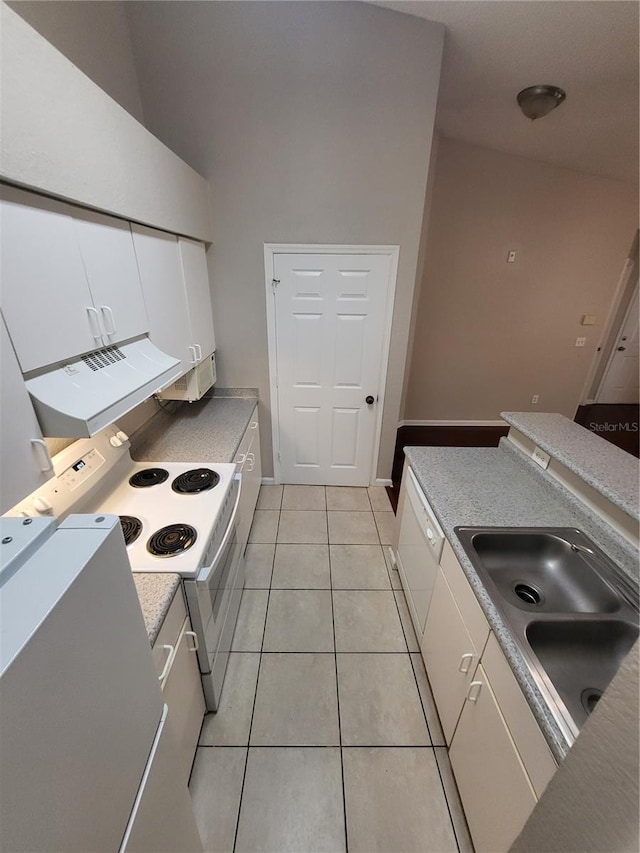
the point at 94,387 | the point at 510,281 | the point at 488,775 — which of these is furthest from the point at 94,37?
the point at 510,281

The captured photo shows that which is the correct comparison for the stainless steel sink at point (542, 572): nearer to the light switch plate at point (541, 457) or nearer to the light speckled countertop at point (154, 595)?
the light switch plate at point (541, 457)

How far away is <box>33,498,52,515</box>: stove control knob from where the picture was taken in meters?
1.17

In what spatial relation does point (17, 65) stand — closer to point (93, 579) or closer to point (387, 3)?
point (93, 579)

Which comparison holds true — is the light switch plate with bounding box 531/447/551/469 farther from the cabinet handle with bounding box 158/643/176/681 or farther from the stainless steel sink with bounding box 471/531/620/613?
the cabinet handle with bounding box 158/643/176/681

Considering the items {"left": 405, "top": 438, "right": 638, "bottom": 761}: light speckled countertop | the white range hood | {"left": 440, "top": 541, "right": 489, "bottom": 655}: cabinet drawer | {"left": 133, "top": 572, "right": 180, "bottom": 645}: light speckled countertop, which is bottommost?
{"left": 440, "top": 541, "right": 489, "bottom": 655}: cabinet drawer

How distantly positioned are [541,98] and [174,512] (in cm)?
306

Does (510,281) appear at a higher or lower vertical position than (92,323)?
higher

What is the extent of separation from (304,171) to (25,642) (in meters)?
2.64

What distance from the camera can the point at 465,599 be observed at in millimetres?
1257

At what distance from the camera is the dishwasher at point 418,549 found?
61.3 inches

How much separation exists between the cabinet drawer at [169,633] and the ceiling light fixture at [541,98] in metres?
3.19

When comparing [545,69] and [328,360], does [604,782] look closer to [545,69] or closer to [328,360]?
[328,360]

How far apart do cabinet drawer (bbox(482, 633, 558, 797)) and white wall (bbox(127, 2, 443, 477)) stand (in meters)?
2.18

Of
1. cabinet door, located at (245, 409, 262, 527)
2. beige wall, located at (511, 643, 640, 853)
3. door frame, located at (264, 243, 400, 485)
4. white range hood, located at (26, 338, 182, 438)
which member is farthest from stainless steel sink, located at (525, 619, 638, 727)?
door frame, located at (264, 243, 400, 485)
